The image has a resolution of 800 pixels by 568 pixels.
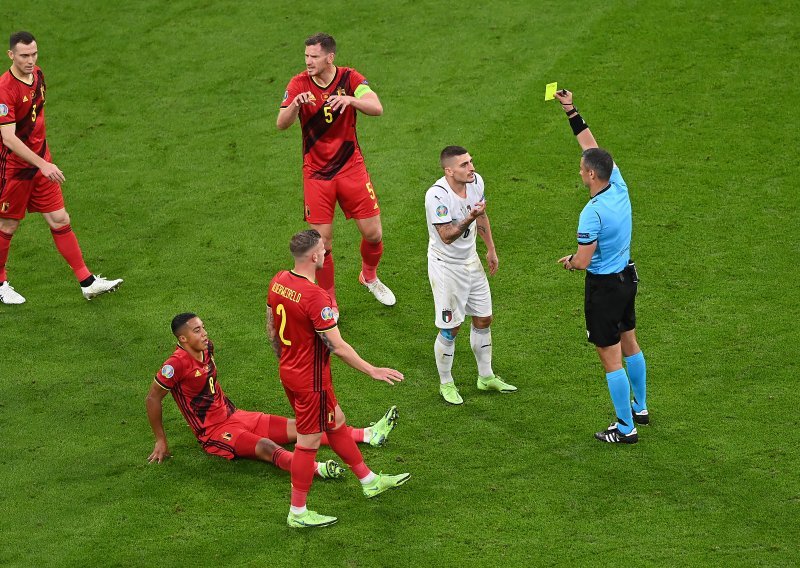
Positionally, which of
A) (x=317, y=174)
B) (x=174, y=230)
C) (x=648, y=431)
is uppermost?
(x=317, y=174)

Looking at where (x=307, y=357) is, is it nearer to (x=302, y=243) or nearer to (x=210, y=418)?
(x=302, y=243)

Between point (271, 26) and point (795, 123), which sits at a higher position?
point (271, 26)

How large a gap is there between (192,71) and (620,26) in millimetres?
5956

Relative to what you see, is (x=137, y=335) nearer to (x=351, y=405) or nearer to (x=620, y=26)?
(x=351, y=405)

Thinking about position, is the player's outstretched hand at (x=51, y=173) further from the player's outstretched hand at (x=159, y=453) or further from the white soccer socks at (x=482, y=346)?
the white soccer socks at (x=482, y=346)

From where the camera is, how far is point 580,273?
1054 cm

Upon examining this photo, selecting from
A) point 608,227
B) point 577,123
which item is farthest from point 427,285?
point 608,227

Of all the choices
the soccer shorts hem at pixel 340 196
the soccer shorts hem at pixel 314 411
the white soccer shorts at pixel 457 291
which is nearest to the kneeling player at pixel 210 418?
the soccer shorts hem at pixel 314 411

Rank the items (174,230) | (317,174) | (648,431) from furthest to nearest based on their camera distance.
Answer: (174,230) < (317,174) < (648,431)

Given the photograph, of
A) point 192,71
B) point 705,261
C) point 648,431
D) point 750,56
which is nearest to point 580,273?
point 705,261

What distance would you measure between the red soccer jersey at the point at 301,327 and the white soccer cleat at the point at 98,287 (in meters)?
4.09

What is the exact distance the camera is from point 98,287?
10688mm

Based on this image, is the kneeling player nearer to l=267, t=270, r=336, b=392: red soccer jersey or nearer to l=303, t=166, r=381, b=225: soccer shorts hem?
l=267, t=270, r=336, b=392: red soccer jersey

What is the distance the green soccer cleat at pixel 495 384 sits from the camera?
350 inches
